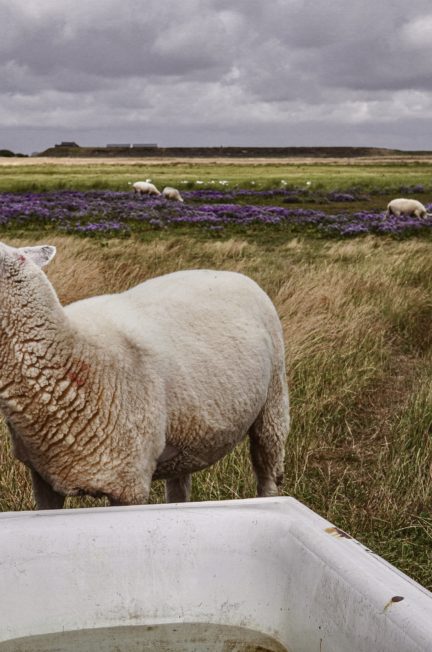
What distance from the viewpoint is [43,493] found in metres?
3.00

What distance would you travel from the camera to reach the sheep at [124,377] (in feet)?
9.05

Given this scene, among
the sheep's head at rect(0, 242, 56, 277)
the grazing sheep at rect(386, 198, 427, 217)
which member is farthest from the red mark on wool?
the grazing sheep at rect(386, 198, 427, 217)

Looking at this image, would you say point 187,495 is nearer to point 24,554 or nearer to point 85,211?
point 24,554

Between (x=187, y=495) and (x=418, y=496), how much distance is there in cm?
133

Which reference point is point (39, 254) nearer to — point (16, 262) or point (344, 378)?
point (16, 262)

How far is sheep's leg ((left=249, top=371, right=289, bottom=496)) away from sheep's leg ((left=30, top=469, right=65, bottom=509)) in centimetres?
125

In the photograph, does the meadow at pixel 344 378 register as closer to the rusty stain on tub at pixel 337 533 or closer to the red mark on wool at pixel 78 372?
the red mark on wool at pixel 78 372

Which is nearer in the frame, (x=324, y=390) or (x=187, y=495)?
(x=187, y=495)

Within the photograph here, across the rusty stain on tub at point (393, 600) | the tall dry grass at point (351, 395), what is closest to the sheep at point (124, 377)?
the tall dry grass at point (351, 395)

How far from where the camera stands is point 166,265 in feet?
34.4

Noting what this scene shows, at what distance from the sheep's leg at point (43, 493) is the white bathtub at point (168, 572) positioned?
801 millimetres

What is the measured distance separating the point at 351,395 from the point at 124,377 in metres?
3.21

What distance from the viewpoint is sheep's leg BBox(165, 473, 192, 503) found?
3.84m

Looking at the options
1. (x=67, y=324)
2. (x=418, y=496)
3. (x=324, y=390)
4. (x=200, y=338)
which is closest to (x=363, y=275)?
(x=324, y=390)
